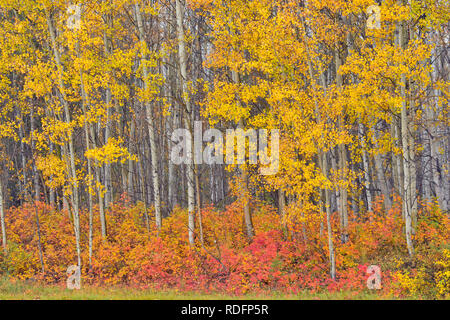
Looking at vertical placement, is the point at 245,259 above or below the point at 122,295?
above

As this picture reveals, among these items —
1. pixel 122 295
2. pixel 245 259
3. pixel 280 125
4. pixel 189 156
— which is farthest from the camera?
pixel 189 156

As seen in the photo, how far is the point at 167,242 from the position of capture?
50.1ft

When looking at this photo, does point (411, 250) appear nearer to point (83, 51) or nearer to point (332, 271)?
point (332, 271)

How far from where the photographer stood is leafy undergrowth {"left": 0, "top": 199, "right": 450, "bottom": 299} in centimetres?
1184

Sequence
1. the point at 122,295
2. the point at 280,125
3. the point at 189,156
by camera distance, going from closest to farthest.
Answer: the point at 122,295 < the point at 280,125 < the point at 189,156

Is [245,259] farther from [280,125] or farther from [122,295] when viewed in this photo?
[280,125]

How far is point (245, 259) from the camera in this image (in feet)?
45.0

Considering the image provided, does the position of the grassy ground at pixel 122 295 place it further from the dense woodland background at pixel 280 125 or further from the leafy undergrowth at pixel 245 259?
the dense woodland background at pixel 280 125

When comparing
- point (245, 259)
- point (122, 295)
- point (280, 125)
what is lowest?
point (122, 295)

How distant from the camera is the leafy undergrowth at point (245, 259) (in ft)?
38.9

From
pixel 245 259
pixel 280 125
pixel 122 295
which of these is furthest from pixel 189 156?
pixel 122 295

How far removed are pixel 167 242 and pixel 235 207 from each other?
342 cm

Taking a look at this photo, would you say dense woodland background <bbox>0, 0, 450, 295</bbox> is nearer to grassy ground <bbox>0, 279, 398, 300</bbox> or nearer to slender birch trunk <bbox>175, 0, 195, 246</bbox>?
slender birch trunk <bbox>175, 0, 195, 246</bbox>

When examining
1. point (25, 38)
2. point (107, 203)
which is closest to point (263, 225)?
point (107, 203)
